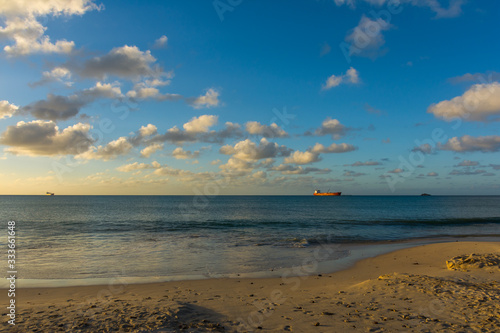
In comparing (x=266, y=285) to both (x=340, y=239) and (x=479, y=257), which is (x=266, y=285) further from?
(x=340, y=239)

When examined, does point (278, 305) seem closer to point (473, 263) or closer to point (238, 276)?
point (238, 276)

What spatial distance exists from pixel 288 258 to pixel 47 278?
13.3 metres

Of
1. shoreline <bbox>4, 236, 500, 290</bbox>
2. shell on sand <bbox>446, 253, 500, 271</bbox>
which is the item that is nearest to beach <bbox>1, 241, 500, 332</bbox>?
shell on sand <bbox>446, 253, 500, 271</bbox>

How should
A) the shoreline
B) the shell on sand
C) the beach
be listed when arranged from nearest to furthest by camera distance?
1. the beach
2. the shoreline
3. the shell on sand

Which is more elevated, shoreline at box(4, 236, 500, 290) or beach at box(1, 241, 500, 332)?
beach at box(1, 241, 500, 332)

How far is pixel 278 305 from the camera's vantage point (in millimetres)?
9641

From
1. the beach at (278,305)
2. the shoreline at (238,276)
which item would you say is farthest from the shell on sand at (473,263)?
the shoreline at (238,276)

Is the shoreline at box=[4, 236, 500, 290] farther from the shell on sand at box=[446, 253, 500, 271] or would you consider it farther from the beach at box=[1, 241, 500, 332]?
the shell on sand at box=[446, 253, 500, 271]

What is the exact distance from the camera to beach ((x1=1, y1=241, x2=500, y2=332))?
7734 mm

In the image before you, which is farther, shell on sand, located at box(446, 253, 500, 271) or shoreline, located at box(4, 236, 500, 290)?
shell on sand, located at box(446, 253, 500, 271)

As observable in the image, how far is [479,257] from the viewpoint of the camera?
15.4 meters

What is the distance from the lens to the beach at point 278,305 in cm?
773

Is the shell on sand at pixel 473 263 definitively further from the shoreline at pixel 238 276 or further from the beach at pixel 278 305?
the shoreline at pixel 238 276

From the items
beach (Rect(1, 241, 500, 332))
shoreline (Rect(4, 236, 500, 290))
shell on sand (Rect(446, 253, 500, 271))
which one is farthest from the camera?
shell on sand (Rect(446, 253, 500, 271))
